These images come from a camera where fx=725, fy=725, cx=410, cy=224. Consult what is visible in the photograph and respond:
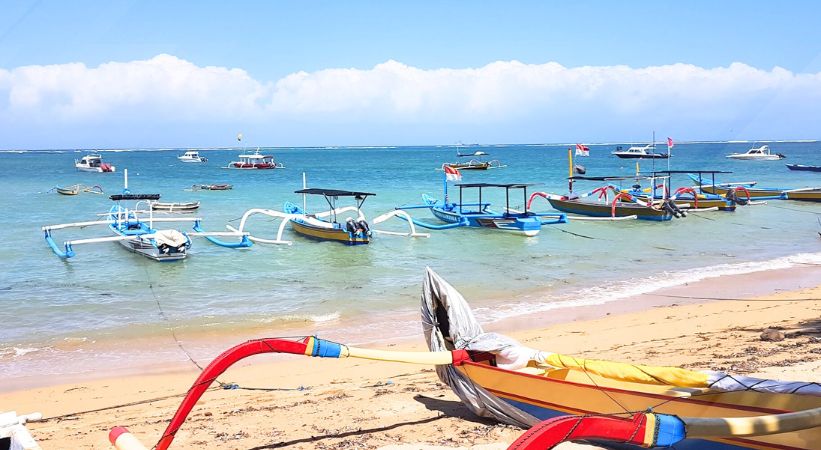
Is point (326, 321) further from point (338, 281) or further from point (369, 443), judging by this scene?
point (369, 443)

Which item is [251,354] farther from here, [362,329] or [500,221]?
[500,221]

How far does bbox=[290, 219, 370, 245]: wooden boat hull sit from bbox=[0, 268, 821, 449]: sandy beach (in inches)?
432

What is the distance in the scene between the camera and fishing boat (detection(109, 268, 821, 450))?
430 centimetres

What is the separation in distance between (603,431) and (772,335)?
27.0ft

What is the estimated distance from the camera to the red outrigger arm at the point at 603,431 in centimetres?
368

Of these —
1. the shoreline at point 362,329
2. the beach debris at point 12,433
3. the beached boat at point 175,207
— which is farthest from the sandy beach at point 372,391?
the beached boat at point 175,207

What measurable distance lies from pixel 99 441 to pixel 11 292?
1257 centimetres

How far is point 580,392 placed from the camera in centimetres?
648

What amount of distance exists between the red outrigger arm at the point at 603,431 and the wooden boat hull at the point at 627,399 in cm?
147

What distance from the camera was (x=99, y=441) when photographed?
7.55m

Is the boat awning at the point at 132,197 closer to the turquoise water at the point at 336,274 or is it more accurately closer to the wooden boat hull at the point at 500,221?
the turquoise water at the point at 336,274

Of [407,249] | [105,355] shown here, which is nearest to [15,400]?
[105,355]

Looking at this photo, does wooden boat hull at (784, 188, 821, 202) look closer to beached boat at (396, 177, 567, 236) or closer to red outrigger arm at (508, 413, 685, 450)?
beached boat at (396, 177, 567, 236)

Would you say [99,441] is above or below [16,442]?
below
